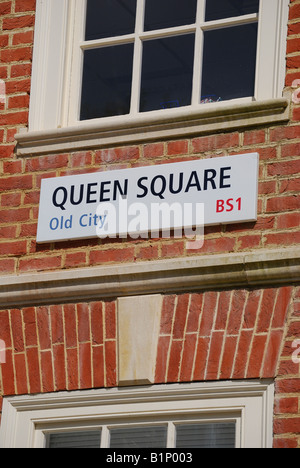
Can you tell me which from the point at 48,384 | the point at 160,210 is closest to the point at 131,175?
the point at 160,210

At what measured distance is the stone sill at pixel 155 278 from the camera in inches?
237

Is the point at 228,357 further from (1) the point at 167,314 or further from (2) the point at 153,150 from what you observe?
(2) the point at 153,150

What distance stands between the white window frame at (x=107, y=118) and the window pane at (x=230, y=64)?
0.07 meters

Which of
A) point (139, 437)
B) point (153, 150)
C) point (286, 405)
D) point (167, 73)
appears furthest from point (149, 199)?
point (286, 405)

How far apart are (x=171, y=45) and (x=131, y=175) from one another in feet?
2.99

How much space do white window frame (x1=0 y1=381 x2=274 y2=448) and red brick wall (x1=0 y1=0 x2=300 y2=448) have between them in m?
0.06

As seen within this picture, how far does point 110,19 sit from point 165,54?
0.49 m

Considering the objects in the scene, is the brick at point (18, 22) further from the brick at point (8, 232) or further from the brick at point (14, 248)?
the brick at point (14, 248)

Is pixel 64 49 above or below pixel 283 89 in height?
above

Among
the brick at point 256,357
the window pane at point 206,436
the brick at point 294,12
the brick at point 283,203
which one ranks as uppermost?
the brick at point 294,12

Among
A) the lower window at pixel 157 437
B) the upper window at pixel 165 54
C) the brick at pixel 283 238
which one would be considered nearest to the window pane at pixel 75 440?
the lower window at pixel 157 437

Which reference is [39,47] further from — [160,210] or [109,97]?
[160,210]

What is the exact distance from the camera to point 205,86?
676 cm

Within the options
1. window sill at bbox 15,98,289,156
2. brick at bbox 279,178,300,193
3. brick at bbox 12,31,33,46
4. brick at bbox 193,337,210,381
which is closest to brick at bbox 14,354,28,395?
brick at bbox 193,337,210,381
